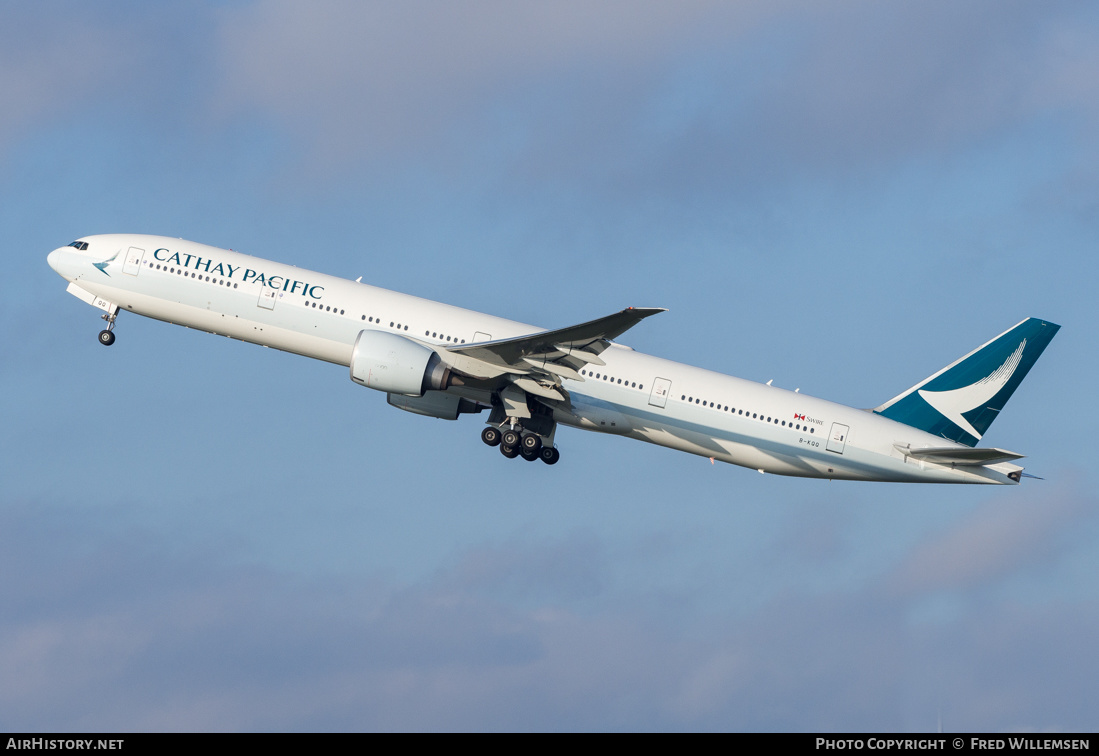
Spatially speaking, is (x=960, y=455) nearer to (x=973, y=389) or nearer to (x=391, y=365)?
(x=973, y=389)

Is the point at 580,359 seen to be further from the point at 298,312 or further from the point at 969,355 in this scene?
the point at 969,355

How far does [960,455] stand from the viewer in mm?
40125

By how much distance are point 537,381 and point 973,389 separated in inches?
620

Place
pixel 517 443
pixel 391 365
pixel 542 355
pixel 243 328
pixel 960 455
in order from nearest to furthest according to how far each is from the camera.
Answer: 1. pixel 391 365
2. pixel 542 355
3. pixel 960 455
4. pixel 243 328
5. pixel 517 443

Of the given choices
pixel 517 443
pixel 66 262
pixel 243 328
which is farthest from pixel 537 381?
pixel 66 262

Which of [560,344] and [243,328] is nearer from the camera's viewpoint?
[560,344]

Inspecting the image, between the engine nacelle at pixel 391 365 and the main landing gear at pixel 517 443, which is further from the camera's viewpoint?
the main landing gear at pixel 517 443

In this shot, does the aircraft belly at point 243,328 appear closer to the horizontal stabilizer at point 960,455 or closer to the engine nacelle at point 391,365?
the engine nacelle at point 391,365


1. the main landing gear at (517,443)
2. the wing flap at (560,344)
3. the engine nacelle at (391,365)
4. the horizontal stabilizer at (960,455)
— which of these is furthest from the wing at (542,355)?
the horizontal stabilizer at (960,455)

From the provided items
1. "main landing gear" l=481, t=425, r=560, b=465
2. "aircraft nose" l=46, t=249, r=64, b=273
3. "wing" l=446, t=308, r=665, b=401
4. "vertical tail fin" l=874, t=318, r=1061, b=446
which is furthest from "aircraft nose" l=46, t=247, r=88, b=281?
"vertical tail fin" l=874, t=318, r=1061, b=446

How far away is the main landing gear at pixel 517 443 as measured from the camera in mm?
42062

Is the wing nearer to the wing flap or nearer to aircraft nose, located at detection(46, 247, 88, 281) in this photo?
the wing flap

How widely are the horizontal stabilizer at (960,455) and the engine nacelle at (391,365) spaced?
54.1ft
